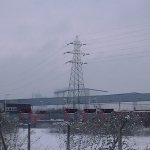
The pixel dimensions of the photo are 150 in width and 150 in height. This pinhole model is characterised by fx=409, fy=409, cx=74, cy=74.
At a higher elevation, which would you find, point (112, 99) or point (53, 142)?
point (112, 99)

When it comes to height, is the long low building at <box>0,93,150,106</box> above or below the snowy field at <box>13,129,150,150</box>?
above

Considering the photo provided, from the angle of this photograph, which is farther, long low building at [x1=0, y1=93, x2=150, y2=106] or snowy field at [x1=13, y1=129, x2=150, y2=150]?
long low building at [x1=0, y1=93, x2=150, y2=106]

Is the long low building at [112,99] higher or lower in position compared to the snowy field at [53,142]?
higher

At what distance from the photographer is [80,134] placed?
1120 cm

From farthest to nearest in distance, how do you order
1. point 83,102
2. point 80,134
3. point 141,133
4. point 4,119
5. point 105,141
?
1. point 83,102
2. point 141,133
3. point 4,119
4. point 80,134
5. point 105,141

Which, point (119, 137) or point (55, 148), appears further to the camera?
point (55, 148)

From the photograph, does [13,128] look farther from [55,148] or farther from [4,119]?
[55,148]

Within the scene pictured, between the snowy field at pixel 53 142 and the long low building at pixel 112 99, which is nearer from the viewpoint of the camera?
the snowy field at pixel 53 142

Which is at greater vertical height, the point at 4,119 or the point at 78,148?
the point at 4,119

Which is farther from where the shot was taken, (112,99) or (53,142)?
(112,99)

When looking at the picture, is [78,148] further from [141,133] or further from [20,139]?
[141,133]

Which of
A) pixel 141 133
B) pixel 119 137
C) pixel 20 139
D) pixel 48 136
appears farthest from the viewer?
pixel 48 136

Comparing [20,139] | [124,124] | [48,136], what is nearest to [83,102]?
[48,136]

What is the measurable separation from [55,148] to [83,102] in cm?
4494
